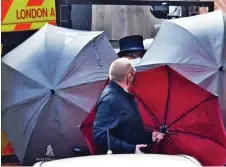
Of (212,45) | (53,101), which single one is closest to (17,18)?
(53,101)

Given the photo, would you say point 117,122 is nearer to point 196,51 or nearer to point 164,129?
point 164,129

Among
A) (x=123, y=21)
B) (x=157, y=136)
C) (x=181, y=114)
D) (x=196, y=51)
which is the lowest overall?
(x=157, y=136)

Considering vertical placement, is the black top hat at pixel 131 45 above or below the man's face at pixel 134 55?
above

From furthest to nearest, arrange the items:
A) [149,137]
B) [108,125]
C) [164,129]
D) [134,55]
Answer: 1. [134,55]
2. [164,129]
3. [149,137]
4. [108,125]

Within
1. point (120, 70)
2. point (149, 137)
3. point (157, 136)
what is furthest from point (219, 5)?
point (120, 70)

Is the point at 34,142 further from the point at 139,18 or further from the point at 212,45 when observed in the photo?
the point at 139,18

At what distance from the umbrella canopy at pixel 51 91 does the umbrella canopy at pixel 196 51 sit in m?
0.67

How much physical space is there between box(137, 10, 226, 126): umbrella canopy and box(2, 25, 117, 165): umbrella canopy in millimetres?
672

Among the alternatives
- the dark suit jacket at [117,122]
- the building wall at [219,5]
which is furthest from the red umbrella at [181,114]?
the building wall at [219,5]

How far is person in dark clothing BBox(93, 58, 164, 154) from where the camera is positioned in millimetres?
5082

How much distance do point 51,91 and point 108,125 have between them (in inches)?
60.8

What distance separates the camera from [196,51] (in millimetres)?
6559

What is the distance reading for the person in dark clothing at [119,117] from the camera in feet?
16.7

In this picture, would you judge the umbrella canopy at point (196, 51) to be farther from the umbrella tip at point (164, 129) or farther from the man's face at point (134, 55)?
the man's face at point (134, 55)
